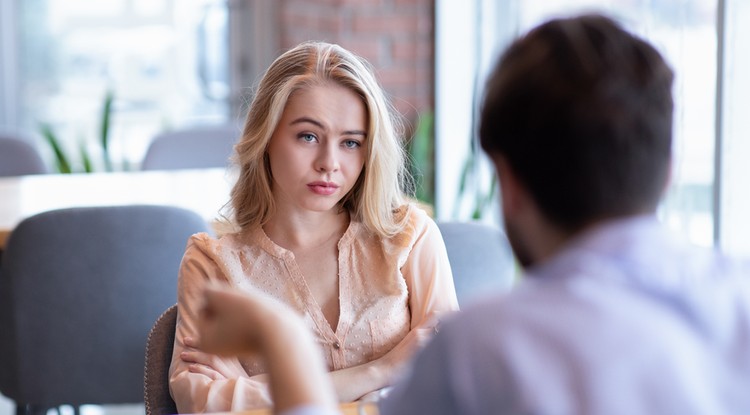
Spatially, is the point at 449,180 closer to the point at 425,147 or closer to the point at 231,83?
the point at 425,147

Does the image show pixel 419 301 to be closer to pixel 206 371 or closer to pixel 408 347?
pixel 408 347

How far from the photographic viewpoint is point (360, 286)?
170cm

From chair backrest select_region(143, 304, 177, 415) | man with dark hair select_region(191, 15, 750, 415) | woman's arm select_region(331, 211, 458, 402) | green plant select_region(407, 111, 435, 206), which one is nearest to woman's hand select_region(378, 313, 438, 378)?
woman's arm select_region(331, 211, 458, 402)

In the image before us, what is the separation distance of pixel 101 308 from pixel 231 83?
10.6ft

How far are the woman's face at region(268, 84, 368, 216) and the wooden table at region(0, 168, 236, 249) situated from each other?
1.01m

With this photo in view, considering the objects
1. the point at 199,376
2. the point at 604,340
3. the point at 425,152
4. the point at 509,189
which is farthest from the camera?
the point at 425,152

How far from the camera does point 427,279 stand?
1.70m

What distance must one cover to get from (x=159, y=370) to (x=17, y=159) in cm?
244

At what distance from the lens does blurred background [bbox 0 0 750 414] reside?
8.46ft

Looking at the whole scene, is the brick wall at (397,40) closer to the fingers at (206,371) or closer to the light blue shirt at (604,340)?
the fingers at (206,371)

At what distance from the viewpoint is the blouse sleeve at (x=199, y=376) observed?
1473 mm

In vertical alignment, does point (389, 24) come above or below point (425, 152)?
above

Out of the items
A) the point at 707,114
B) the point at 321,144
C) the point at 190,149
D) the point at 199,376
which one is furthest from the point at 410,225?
the point at 190,149

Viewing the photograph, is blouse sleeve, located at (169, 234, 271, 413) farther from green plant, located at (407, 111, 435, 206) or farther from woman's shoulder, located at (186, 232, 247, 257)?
green plant, located at (407, 111, 435, 206)
